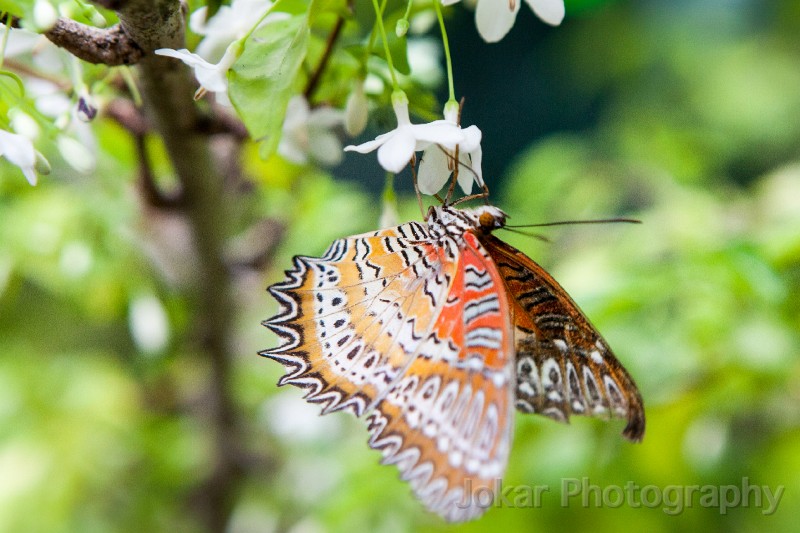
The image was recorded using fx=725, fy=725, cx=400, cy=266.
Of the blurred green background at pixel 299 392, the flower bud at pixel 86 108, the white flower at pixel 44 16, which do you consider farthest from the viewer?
the blurred green background at pixel 299 392

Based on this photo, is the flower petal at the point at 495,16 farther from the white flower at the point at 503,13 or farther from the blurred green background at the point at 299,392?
the blurred green background at the point at 299,392

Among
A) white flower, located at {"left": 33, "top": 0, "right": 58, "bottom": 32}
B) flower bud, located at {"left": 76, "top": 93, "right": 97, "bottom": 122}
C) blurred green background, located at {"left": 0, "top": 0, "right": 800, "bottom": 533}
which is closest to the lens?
white flower, located at {"left": 33, "top": 0, "right": 58, "bottom": 32}

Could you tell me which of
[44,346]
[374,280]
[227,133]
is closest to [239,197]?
[227,133]

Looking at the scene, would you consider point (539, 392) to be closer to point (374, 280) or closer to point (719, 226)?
point (374, 280)

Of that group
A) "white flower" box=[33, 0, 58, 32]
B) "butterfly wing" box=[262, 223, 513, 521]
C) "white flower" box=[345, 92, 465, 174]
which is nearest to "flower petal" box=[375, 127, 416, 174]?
"white flower" box=[345, 92, 465, 174]

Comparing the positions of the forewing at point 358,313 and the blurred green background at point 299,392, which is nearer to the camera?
the forewing at point 358,313

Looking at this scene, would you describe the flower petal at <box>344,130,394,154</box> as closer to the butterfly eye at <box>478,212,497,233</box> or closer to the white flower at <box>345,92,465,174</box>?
the white flower at <box>345,92,465,174</box>

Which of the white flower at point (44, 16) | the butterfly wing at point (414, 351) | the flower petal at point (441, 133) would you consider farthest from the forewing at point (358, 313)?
the white flower at point (44, 16)
